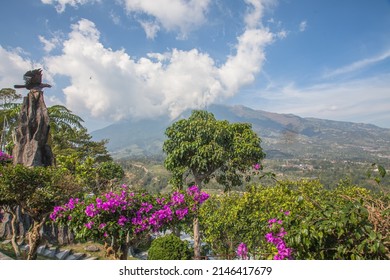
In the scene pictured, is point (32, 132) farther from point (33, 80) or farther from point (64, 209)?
point (64, 209)

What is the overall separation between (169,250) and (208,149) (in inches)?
206

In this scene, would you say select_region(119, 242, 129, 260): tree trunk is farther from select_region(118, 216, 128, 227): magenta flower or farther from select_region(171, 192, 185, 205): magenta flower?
select_region(171, 192, 185, 205): magenta flower

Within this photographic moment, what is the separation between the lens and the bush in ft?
29.3

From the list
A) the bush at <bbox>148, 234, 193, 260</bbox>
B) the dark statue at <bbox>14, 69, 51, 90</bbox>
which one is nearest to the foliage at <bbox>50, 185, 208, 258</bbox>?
the bush at <bbox>148, 234, 193, 260</bbox>

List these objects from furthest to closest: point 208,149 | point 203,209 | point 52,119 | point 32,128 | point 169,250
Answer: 1. point 52,119
2. point 32,128
3. point 208,149
4. point 203,209
5. point 169,250

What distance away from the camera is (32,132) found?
564 inches

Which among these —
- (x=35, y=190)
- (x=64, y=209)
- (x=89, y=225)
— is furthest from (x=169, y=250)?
(x=35, y=190)

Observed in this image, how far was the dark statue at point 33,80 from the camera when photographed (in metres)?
14.4

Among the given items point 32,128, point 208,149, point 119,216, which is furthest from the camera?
point 32,128

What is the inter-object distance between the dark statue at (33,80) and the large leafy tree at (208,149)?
7277 millimetres

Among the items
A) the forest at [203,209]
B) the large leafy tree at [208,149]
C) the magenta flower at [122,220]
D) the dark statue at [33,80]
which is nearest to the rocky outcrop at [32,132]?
the dark statue at [33,80]

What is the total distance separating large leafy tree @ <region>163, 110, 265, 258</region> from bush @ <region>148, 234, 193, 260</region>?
3.28 m

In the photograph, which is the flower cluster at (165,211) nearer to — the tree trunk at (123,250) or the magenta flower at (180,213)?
the magenta flower at (180,213)
